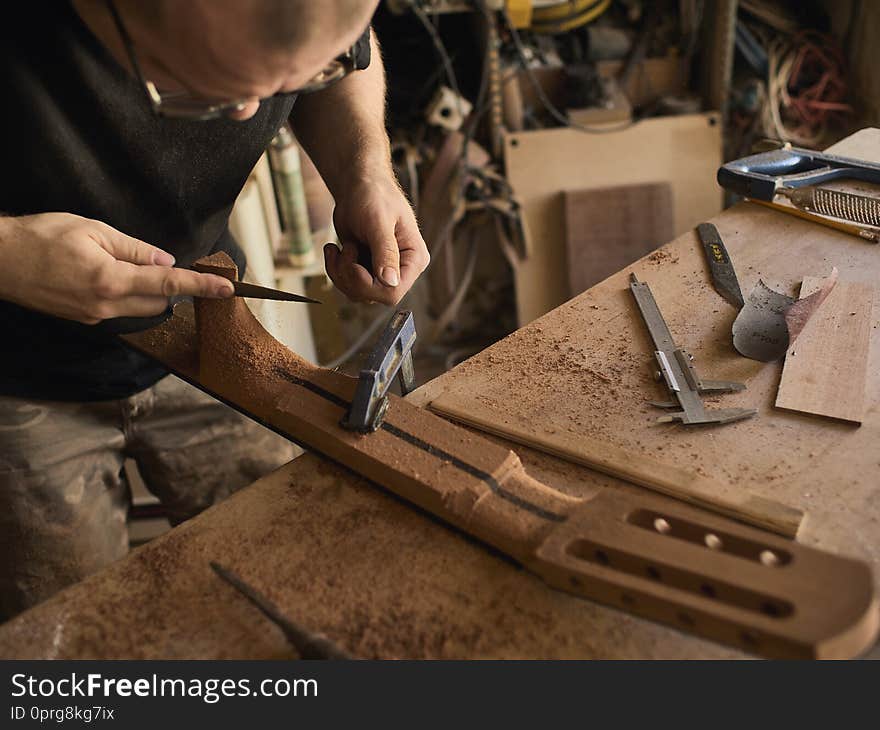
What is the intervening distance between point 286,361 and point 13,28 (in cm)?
66

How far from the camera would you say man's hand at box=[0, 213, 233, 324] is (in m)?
1.15

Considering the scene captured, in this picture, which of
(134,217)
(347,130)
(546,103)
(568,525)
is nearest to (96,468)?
(134,217)

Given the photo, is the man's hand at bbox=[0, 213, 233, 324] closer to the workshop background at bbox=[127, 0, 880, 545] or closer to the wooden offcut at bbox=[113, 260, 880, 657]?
the wooden offcut at bbox=[113, 260, 880, 657]

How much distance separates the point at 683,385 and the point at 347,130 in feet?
2.89

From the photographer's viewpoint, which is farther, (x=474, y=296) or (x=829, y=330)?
(x=474, y=296)

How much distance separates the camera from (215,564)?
1.10m

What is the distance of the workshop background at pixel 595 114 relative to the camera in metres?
3.48

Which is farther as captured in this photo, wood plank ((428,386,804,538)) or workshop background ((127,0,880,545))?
workshop background ((127,0,880,545))

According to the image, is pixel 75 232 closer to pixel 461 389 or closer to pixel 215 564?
pixel 215 564

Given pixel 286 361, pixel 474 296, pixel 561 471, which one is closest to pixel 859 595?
pixel 561 471

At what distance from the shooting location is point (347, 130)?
1694 millimetres

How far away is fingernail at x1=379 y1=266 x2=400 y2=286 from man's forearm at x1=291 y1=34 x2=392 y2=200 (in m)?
0.25

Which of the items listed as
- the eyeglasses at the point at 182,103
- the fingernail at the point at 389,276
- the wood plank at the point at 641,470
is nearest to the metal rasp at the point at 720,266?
the wood plank at the point at 641,470

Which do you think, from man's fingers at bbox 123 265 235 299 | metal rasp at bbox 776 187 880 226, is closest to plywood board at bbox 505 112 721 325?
metal rasp at bbox 776 187 880 226
